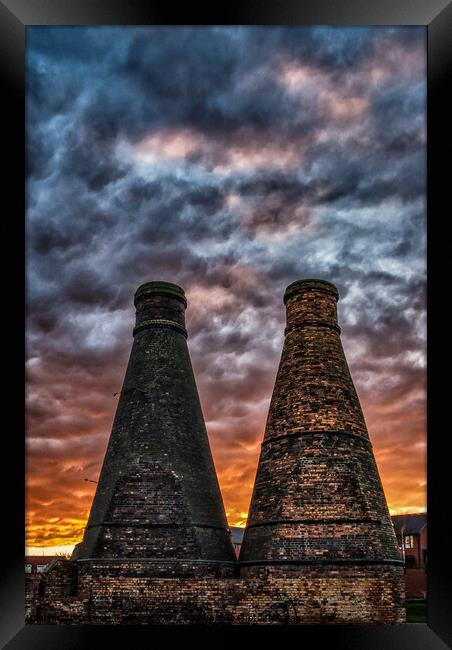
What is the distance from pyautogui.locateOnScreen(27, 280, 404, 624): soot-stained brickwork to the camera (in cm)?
1023

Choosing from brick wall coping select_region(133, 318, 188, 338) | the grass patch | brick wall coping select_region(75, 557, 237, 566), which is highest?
brick wall coping select_region(133, 318, 188, 338)

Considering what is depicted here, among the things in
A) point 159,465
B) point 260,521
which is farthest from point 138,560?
point 260,521

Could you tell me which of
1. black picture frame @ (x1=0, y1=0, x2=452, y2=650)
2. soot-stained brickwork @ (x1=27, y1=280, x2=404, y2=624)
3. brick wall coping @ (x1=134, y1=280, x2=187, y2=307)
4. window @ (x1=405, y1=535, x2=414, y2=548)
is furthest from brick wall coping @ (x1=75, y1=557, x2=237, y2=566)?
window @ (x1=405, y1=535, x2=414, y2=548)

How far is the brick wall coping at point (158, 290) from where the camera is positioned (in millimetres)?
13891

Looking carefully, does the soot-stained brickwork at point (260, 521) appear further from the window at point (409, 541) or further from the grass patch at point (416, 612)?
the window at point (409, 541)

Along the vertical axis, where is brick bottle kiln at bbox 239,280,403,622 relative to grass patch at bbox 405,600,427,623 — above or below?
above

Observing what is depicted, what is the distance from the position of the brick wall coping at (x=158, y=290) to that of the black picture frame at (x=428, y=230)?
6.97m

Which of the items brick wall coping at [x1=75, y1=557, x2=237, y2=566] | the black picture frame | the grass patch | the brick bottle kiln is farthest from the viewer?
the grass patch

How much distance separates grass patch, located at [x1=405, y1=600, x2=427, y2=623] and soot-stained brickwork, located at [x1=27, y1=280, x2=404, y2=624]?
10.6 feet

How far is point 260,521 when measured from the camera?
11.1 metres

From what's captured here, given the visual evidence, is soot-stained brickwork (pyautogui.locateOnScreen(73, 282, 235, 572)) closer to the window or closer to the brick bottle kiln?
the brick bottle kiln

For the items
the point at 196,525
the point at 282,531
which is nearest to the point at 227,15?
the point at 282,531

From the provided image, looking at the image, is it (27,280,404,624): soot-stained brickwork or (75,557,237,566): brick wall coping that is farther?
(75,557,237,566): brick wall coping
